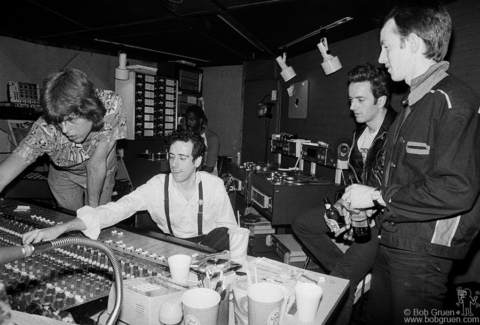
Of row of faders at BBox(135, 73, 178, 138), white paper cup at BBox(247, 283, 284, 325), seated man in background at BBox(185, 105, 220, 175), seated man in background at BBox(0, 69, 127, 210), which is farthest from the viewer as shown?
row of faders at BBox(135, 73, 178, 138)

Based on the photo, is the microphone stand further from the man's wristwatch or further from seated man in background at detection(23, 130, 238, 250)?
seated man in background at detection(23, 130, 238, 250)

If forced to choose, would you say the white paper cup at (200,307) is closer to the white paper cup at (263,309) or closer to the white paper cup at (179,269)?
the white paper cup at (263,309)

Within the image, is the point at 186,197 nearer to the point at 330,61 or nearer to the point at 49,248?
the point at 49,248

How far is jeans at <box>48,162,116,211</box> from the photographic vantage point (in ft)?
8.31

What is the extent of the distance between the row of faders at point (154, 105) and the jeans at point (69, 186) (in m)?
2.93

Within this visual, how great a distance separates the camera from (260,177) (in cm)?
347

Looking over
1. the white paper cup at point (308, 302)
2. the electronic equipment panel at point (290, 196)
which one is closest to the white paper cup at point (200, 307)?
the white paper cup at point (308, 302)

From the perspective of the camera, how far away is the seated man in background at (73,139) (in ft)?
6.46

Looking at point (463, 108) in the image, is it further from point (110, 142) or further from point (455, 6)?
point (110, 142)

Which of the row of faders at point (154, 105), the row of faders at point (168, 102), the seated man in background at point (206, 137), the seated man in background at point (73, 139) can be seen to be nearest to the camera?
the seated man in background at point (73, 139)

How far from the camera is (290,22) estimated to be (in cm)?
315

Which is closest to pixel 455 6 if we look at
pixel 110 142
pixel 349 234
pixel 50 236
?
pixel 349 234

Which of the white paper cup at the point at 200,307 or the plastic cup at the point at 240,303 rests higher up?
the white paper cup at the point at 200,307

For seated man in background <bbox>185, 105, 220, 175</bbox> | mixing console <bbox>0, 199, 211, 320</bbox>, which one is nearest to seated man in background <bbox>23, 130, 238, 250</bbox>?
mixing console <bbox>0, 199, 211, 320</bbox>
